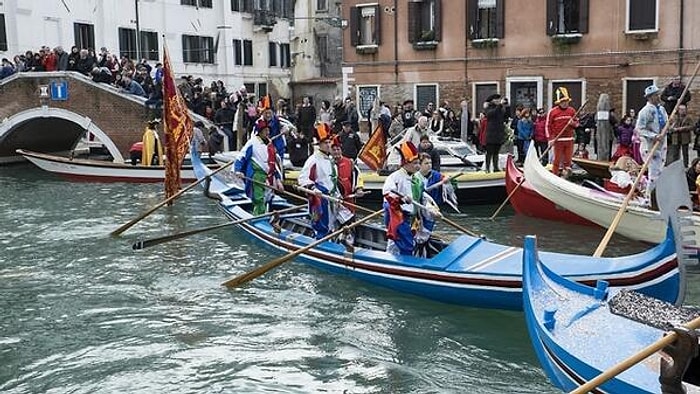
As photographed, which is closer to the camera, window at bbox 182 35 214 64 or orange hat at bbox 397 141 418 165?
orange hat at bbox 397 141 418 165

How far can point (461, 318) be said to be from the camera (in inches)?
300

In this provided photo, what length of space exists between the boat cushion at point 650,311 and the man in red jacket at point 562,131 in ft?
25.4

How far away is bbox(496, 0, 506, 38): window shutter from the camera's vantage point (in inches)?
866

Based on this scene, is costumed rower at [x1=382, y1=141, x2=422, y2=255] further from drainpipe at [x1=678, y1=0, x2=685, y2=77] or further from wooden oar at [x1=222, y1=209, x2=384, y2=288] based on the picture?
drainpipe at [x1=678, y1=0, x2=685, y2=77]

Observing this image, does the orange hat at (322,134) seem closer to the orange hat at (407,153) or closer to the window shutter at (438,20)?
the orange hat at (407,153)

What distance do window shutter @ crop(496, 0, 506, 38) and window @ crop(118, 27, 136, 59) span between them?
42.6ft

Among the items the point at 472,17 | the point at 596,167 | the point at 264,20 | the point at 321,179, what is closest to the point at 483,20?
the point at 472,17

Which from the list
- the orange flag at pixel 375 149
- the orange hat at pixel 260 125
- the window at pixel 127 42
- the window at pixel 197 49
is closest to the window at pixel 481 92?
the orange flag at pixel 375 149

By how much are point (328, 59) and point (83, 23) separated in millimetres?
12435

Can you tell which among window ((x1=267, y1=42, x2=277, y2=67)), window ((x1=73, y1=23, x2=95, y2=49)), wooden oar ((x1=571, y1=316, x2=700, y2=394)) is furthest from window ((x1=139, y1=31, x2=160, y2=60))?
wooden oar ((x1=571, y1=316, x2=700, y2=394))

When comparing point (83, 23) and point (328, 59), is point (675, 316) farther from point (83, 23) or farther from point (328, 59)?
point (328, 59)

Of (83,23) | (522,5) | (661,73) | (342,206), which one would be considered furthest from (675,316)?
(83,23)

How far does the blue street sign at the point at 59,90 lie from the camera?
21156 mm

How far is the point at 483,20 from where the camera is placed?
73.9ft
